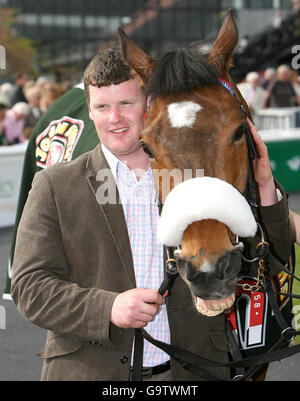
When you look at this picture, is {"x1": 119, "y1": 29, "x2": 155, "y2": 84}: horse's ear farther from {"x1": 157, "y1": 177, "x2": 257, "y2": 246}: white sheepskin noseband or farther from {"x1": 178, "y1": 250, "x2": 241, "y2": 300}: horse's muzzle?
{"x1": 178, "y1": 250, "x2": 241, "y2": 300}: horse's muzzle

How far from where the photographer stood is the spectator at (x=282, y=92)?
1352cm

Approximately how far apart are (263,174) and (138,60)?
26.7 inches

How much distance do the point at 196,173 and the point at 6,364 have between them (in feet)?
11.4

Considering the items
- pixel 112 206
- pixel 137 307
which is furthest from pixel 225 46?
pixel 137 307

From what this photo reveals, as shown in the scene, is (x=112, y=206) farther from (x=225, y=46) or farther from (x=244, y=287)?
(x=225, y=46)

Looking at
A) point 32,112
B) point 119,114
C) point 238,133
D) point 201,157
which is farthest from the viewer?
point 32,112

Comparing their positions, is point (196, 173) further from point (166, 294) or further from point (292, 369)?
point (292, 369)

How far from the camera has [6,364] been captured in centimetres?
473

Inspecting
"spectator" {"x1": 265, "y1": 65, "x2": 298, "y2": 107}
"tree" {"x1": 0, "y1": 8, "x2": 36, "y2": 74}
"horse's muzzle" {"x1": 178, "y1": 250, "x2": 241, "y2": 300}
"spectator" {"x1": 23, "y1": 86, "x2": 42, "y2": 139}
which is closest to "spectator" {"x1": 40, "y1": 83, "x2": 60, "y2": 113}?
"spectator" {"x1": 23, "y1": 86, "x2": 42, "y2": 139}

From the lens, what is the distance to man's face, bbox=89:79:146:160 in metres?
2.28

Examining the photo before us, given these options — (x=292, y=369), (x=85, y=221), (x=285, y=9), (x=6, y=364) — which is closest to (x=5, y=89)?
(x=6, y=364)

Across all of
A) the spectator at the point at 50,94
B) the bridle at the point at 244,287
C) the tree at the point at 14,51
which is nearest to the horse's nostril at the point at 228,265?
the bridle at the point at 244,287

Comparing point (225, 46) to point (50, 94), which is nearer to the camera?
point (225, 46)

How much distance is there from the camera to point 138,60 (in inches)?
88.8
